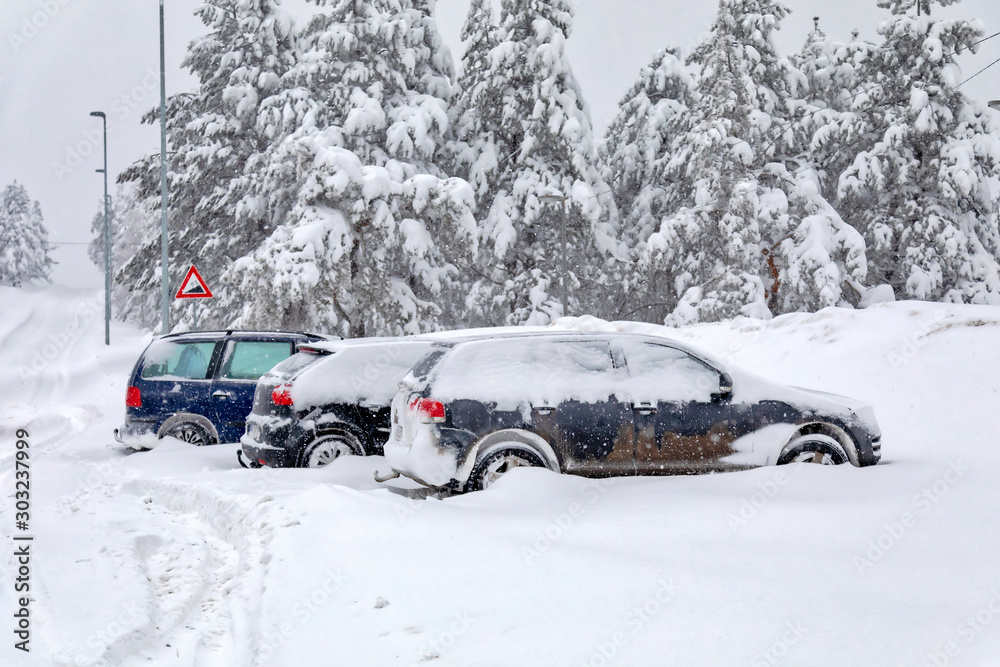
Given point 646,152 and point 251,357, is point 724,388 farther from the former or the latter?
point 646,152

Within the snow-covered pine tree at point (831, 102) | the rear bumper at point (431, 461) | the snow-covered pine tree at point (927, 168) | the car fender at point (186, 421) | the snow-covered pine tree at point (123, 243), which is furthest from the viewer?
the snow-covered pine tree at point (123, 243)

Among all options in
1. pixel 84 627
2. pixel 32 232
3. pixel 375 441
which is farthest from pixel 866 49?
pixel 32 232

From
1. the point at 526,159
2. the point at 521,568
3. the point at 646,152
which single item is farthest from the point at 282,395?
the point at 646,152

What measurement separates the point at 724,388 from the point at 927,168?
21.2m

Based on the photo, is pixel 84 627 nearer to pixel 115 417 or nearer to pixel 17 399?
pixel 115 417

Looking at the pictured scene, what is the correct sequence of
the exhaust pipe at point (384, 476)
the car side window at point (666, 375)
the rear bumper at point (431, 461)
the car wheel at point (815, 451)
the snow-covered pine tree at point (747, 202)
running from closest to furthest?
1. the rear bumper at point (431, 461)
2. the car side window at point (666, 375)
3. the car wheel at point (815, 451)
4. the exhaust pipe at point (384, 476)
5. the snow-covered pine tree at point (747, 202)

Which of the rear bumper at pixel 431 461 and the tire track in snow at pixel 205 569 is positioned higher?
the rear bumper at pixel 431 461

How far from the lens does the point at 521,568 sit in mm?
4742

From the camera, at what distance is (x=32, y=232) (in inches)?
3290

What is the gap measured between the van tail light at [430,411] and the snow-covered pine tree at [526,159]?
731 inches

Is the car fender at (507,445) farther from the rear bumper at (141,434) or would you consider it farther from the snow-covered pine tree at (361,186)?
the snow-covered pine tree at (361,186)

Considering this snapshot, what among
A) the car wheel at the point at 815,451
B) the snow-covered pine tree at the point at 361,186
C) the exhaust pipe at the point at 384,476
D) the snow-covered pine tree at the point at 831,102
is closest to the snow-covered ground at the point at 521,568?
the exhaust pipe at the point at 384,476

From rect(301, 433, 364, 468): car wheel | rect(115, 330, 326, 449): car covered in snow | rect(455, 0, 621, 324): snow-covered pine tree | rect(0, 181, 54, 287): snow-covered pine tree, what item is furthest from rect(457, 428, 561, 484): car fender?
rect(0, 181, 54, 287): snow-covered pine tree

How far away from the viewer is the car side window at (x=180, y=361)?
35.1 ft
